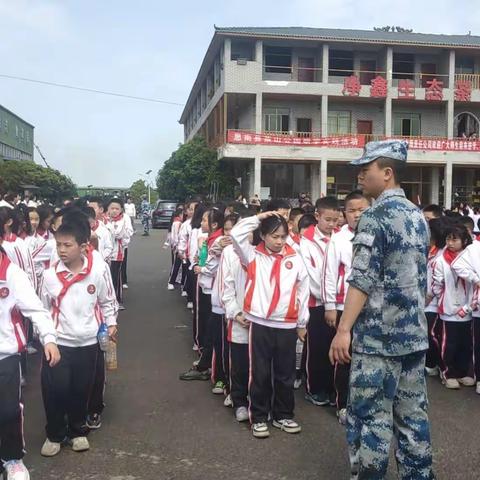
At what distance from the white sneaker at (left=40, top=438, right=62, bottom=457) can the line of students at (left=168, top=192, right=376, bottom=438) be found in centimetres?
140

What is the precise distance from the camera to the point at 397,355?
3.07 metres

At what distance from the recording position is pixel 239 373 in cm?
463

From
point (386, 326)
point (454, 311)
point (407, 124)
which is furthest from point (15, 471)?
point (407, 124)

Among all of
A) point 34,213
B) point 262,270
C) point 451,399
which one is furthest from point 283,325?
point 34,213

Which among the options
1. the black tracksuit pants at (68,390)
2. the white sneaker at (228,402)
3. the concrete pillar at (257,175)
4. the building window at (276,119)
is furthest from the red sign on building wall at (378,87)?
the black tracksuit pants at (68,390)

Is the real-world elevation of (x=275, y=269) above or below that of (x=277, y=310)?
above

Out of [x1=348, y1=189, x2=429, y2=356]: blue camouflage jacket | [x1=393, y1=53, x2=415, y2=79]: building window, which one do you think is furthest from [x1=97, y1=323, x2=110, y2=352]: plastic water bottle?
[x1=393, y1=53, x2=415, y2=79]: building window

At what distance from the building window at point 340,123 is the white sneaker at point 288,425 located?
28.0 metres

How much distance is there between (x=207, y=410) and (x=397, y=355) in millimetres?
2295

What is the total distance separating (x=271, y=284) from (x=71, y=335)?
1506 millimetres

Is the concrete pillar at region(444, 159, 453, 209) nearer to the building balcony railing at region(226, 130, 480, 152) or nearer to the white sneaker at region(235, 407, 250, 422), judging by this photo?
the building balcony railing at region(226, 130, 480, 152)

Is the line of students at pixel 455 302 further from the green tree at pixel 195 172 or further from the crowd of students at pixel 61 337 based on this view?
the green tree at pixel 195 172

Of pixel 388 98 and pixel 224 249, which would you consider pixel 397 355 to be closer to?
pixel 224 249

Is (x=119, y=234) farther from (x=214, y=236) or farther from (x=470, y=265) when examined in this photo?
(x=470, y=265)
